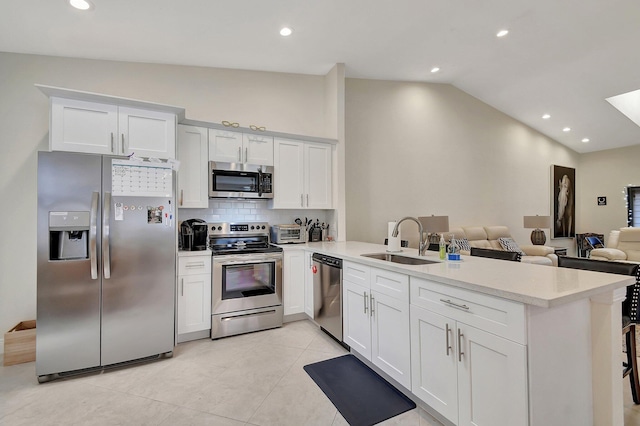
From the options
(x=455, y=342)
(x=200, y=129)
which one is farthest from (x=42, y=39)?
(x=455, y=342)

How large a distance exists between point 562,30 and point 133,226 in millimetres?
5564

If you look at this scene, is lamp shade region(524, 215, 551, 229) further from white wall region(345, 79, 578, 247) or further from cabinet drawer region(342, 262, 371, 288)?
Result: cabinet drawer region(342, 262, 371, 288)

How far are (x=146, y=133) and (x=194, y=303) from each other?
174cm

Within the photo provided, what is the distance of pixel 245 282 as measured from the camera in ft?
10.6

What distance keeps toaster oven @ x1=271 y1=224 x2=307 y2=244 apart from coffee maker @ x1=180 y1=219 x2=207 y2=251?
0.90 meters

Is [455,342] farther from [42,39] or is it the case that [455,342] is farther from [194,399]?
[42,39]

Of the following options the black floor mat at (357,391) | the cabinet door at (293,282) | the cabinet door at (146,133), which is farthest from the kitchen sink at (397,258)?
the cabinet door at (146,133)

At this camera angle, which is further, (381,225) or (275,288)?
(381,225)

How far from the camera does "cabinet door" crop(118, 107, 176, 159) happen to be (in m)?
2.68

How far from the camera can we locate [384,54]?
388 centimetres

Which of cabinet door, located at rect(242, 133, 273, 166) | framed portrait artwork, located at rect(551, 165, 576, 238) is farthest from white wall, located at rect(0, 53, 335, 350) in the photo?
framed portrait artwork, located at rect(551, 165, 576, 238)

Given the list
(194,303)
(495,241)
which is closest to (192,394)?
(194,303)

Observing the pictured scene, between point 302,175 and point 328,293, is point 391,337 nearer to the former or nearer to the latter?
point 328,293

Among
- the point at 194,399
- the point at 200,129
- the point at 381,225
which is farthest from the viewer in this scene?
the point at 381,225
